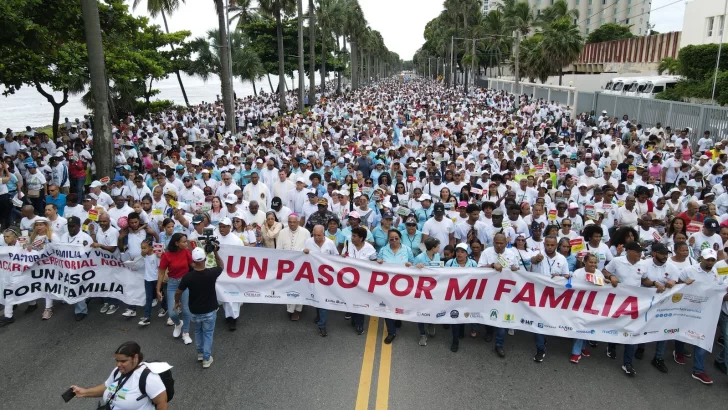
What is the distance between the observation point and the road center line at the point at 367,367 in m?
5.46

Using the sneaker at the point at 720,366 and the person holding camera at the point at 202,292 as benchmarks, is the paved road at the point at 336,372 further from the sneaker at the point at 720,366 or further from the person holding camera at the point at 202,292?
the person holding camera at the point at 202,292

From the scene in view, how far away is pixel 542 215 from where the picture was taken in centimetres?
892

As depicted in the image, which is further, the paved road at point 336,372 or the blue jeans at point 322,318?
the blue jeans at point 322,318

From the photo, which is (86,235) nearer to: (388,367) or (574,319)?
(388,367)

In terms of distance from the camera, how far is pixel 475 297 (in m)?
6.66

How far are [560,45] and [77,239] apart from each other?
4742cm

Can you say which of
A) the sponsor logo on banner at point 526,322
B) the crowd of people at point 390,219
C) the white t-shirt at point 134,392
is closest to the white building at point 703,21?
the crowd of people at point 390,219

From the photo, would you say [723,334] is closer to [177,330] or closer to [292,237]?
[292,237]

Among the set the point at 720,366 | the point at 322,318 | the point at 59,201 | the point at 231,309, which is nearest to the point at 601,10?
the point at 720,366

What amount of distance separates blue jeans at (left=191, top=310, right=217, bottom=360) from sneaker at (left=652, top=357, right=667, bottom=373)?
17.1 feet

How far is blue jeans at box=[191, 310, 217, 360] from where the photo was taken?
5957mm

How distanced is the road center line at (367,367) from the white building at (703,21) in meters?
33.4

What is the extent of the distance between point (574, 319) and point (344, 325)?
2.98 meters

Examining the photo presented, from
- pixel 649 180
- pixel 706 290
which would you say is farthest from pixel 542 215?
pixel 649 180
